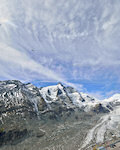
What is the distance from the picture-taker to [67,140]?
6562cm

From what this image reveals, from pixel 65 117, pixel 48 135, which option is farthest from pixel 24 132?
pixel 65 117

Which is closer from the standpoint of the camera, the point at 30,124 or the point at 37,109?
the point at 30,124

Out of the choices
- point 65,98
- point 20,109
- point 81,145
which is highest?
point 65,98

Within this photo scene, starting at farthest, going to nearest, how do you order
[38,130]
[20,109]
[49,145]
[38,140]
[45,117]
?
[45,117] < [20,109] < [38,130] < [38,140] < [49,145]

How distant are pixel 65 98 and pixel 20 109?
279ft

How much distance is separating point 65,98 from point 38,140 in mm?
101455

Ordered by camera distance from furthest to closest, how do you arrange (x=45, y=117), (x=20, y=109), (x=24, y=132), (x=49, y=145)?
1. (x=45, y=117)
2. (x=20, y=109)
3. (x=24, y=132)
4. (x=49, y=145)

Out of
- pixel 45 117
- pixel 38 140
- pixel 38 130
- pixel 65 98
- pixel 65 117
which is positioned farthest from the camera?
pixel 65 98

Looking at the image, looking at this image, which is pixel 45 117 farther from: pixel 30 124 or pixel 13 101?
pixel 13 101

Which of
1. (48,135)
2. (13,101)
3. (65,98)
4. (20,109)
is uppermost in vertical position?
(65,98)

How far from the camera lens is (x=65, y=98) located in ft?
536

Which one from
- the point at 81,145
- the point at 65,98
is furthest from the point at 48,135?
the point at 65,98

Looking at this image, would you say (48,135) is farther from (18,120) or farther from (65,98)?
(65,98)

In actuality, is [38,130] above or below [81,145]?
above
